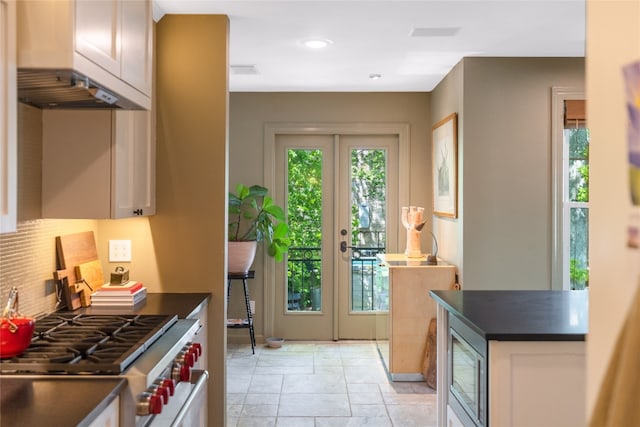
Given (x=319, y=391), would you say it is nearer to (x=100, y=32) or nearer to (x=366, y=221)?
(x=366, y=221)

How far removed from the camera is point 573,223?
13.3ft

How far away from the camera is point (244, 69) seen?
170 inches

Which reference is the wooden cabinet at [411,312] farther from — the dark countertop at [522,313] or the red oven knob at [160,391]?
the red oven knob at [160,391]

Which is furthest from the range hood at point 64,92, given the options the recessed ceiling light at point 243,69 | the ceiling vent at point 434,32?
the recessed ceiling light at point 243,69

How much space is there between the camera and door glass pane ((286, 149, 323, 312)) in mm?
5363

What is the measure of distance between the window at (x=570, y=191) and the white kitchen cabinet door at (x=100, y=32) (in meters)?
3.17

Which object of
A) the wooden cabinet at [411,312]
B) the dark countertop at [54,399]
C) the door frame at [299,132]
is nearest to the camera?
the dark countertop at [54,399]

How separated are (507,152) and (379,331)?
6.26 feet

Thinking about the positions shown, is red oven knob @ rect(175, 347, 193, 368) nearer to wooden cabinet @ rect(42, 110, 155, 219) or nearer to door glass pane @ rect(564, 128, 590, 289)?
wooden cabinet @ rect(42, 110, 155, 219)

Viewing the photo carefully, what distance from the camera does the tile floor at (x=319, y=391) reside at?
11.3 feet

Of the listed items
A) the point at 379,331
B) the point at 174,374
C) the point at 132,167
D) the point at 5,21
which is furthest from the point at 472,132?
the point at 5,21

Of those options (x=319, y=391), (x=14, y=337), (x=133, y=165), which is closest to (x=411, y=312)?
(x=319, y=391)

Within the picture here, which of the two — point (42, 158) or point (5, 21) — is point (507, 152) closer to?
point (42, 158)

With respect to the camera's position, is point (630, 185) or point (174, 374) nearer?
point (630, 185)
